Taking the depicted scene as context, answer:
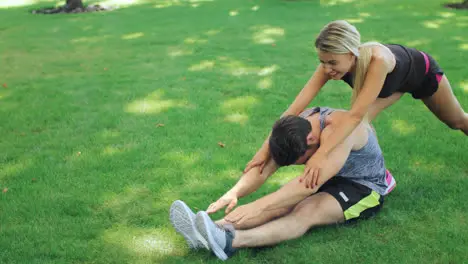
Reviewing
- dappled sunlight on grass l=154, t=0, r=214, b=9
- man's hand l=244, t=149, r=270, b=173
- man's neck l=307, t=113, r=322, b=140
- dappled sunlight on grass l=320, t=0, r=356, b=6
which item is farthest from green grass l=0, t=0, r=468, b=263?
dappled sunlight on grass l=154, t=0, r=214, b=9

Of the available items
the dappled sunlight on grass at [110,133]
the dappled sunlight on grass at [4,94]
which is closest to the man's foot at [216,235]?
the dappled sunlight on grass at [110,133]

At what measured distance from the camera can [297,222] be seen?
3.07 meters

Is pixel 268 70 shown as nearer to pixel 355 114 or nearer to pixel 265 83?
pixel 265 83

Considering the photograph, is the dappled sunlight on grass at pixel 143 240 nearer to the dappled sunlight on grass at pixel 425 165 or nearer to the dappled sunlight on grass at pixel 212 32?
the dappled sunlight on grass at pixel 425 165

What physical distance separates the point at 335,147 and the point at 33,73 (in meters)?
5.54

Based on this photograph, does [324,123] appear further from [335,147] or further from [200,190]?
[200,190]

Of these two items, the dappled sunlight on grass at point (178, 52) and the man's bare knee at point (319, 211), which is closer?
the man's bare knee at point (319, 211)

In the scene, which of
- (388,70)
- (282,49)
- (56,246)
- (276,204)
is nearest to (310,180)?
(276,204)

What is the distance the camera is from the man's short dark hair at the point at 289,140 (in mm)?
2988

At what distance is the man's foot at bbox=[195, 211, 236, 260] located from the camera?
2795mm

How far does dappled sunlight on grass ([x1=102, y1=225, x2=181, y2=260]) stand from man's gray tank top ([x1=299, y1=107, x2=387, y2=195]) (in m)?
1.14

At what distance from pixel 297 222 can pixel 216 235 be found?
54 cm

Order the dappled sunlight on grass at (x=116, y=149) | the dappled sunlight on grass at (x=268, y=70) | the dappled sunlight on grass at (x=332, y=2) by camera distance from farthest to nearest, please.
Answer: the dappled sunlight on grass at (x=332, y=2)
the dappled sunlight on grass at (x=268, y=70)
the dappled sunlight on grass at (x=116, y=149)

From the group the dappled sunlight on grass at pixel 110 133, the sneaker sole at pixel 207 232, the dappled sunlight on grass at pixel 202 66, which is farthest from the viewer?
the dappled sunlight on grass at pixel 202 66
